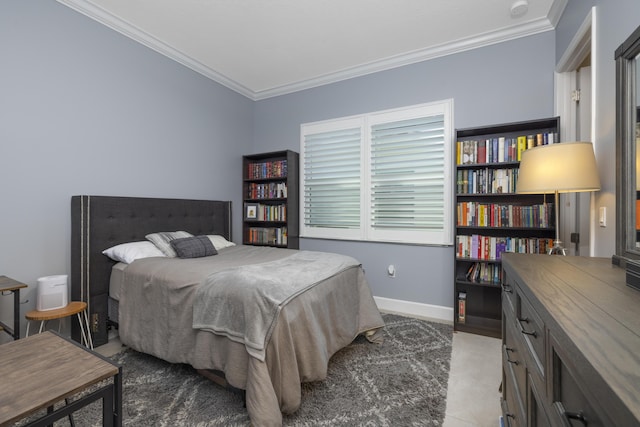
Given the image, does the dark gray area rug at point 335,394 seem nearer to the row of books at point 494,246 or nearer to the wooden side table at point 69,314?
the wooden side table at point 69,314

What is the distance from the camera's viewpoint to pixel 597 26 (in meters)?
1.76

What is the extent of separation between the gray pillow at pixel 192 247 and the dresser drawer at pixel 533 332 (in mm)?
2379

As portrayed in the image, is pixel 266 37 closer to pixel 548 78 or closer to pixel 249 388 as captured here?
pixel 548 78

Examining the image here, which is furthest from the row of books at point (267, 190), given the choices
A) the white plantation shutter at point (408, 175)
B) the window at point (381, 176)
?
→ the white plantation shutter at point (408, 175)

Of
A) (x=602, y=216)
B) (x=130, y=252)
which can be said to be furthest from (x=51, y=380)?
(x=602, y=216)

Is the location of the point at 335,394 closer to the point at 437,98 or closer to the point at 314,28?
the point at 437,98

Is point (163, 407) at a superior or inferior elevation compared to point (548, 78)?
inferior

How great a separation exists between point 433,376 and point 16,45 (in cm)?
371

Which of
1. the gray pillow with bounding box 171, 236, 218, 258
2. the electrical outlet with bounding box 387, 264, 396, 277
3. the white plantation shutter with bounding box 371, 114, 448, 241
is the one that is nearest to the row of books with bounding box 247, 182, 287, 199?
Result: the white plantation shutter with bounding box 371, 114, 448, 241

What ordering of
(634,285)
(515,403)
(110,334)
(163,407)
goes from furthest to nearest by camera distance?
(110,334), (163,407), (515,403), (634,285)

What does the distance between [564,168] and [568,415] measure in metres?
1.51

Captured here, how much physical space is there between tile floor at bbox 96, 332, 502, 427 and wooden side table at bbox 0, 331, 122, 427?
1539mm

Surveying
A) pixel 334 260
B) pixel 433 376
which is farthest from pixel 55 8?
pixel 433 376

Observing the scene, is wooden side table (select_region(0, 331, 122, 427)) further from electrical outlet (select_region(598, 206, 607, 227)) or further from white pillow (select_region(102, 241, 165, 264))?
electrical outlet (select_region(598, 206, 607, 227))
